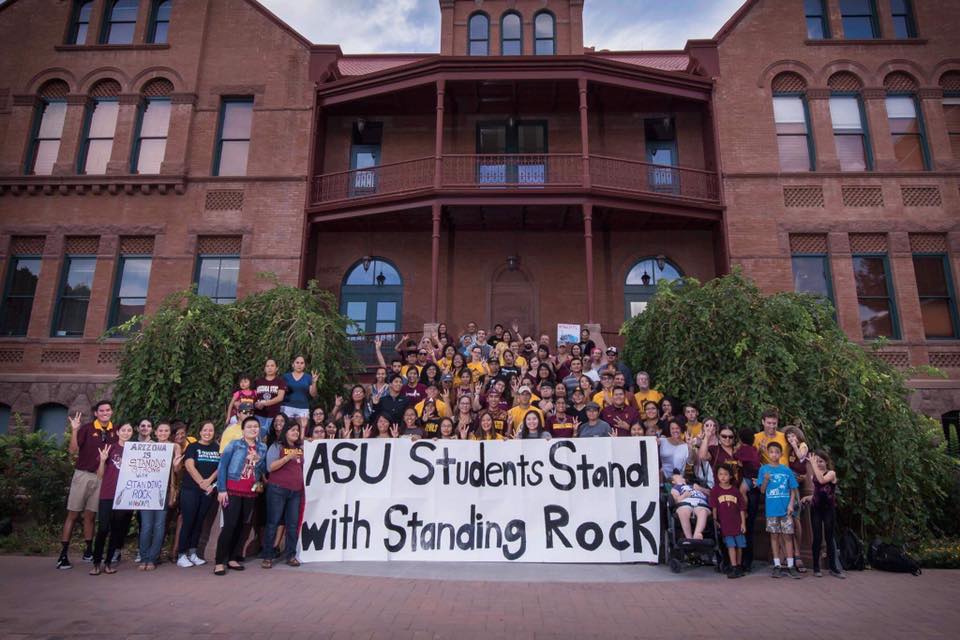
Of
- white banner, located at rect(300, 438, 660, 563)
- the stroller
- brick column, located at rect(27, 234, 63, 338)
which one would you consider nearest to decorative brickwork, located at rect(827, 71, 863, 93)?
white banner, located at rect(300, 438, 660, 563)

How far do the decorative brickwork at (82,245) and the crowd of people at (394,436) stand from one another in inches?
414

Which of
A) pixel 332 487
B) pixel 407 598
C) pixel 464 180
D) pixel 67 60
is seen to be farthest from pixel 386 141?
pixel 407 598

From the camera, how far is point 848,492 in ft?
25.0

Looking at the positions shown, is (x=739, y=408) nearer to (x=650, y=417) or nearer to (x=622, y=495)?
(x=650, y=417)

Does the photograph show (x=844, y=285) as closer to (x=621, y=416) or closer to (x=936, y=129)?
(x=936, y=129)

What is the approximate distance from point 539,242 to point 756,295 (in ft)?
26.1

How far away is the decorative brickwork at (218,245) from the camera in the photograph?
15.4 m

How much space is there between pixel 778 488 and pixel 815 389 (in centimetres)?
219

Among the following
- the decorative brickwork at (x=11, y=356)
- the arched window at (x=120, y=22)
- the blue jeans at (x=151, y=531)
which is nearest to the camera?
the blue jeans at (x=151, y=531)

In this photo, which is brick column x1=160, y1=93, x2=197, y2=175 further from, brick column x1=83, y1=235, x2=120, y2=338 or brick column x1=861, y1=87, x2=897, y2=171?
brick column x1=861, y1=87, x2=897, y2=171

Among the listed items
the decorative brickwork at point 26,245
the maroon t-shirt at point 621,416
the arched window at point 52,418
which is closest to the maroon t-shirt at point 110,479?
the maroon t-shirt at point 621,416

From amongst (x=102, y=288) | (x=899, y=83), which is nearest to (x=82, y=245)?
(x=102, y=288)

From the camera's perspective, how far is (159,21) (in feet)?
56.0

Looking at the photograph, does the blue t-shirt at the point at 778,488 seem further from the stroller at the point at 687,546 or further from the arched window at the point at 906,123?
the arched window at the point at 906,123
